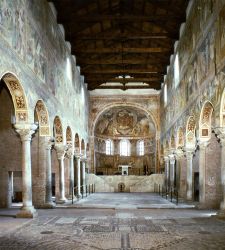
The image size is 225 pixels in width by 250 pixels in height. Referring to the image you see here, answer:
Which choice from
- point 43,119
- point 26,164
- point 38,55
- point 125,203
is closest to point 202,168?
point 125,203

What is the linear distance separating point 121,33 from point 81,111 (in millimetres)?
10635

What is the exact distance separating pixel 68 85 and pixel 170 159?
43.7ft

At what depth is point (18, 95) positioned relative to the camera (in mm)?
16609

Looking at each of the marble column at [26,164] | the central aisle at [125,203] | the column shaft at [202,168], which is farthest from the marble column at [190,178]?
the marble column at [26,164]

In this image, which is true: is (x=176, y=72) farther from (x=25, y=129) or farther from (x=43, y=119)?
(x=25, y=129)

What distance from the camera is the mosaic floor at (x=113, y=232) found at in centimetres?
1116

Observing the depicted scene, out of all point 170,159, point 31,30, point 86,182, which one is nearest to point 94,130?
point 86,182

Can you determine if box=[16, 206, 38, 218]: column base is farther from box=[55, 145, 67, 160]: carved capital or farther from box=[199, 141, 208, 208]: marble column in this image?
box=[199, 141, 208, 208]: marble column

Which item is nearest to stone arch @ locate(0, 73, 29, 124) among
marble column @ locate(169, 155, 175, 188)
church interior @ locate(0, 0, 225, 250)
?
church interior @ locate(0, 0, 225, 250)

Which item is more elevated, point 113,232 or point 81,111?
point 81,111

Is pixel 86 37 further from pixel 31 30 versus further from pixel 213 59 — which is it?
pixel 213 59

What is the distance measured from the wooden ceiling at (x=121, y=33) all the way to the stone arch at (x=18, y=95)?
30.7 feet

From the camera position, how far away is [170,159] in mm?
36938

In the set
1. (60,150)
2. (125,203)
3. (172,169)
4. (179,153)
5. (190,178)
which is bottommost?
(125,203)
